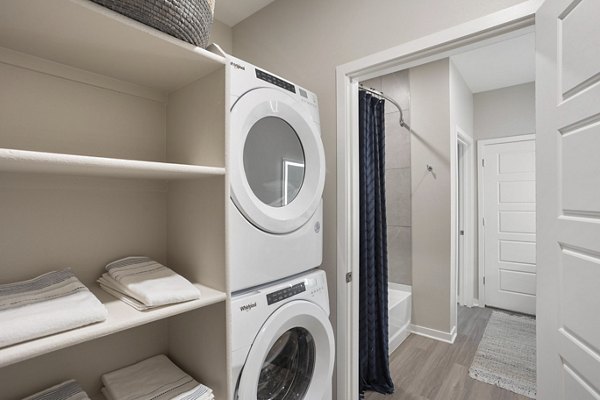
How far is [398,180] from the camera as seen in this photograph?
3.26 m

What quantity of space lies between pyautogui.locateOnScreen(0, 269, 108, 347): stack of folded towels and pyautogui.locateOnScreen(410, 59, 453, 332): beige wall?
291cm

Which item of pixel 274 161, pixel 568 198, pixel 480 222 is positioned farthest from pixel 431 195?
pixel 274 161

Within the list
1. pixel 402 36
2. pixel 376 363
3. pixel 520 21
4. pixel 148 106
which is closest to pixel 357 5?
pixel 402 36

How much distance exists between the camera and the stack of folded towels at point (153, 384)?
888 mm

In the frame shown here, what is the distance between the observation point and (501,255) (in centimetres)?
381

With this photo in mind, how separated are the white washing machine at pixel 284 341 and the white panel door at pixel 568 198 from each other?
0.82 m

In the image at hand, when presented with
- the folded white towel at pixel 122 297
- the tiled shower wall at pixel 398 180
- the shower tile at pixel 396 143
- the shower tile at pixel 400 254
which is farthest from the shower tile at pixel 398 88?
the folded white towel at pixel 122 297

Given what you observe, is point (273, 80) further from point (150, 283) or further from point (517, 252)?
point (517, 252)

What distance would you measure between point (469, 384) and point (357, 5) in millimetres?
2683

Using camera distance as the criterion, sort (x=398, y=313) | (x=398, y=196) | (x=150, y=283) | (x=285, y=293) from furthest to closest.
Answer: (x=398, y=196), (x=398, y=313), (x=285, y=293), (x=150, y=283)

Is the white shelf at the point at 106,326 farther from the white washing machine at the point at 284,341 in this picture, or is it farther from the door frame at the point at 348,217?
the door frame at the point at 348,217

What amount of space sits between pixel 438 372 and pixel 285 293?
1.96 metres

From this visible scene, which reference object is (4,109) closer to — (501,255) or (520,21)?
(520,21)

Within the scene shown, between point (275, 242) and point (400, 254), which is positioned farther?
point (400, 254)
